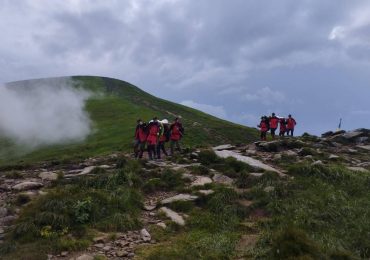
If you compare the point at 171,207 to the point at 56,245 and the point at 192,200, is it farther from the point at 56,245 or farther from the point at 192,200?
the point at 56,245

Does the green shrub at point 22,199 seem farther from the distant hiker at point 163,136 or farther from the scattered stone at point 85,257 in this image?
the distant hiker at point 163,136

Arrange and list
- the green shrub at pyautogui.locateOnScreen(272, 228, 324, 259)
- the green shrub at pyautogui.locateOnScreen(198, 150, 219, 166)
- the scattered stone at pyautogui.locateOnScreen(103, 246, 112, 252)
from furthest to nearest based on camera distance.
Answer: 1. the green shrub at pyautogui.locateOnScreen(198, 150, 219, 166)
2. the scattered stone at pyautogui.locateOnScreen(103, 246, 112, 252)
3. the green shrub at pyautogui.locateOnScreen(272, 228, 324, 259)

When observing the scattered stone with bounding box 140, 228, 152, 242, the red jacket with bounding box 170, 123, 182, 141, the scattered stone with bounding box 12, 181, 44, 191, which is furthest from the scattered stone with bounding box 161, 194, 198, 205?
the red jacket with bounding box 170, 123, 182, 141

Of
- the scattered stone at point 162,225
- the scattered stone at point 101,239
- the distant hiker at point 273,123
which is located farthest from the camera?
the distant hiker at point 273,123

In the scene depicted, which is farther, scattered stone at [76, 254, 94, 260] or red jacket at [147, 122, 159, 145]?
red jacket at [147, 122, 159, 145]

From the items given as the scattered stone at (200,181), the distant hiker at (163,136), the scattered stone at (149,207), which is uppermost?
the distant hiker at (163,136)

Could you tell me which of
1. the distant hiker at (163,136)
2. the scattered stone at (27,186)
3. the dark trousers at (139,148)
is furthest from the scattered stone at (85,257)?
the distant hiker at (163,136)

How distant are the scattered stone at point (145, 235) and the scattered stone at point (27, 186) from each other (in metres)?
7.31

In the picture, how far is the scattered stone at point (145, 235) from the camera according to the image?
13.9 m

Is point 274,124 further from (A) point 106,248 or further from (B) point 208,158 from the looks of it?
(A) point 106,248

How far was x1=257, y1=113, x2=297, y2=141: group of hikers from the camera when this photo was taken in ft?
135

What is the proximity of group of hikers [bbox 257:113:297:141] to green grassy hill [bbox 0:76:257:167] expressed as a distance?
10731 mm

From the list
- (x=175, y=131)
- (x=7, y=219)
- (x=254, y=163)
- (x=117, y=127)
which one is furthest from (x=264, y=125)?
(x=117, y=127)

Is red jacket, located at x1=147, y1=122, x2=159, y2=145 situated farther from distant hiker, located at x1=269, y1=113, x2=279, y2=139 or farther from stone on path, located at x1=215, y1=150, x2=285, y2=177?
distant hiker, located at x1=269, y1=113, x2=279, y2=139
